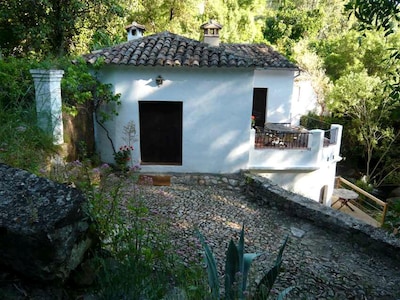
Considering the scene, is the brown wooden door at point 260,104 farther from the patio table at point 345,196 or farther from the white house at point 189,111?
the white house at point 189,111

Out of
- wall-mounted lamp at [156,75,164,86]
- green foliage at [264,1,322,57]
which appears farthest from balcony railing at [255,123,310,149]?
green foliage at [264,1,322,57]

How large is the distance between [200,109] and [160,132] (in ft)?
4.22

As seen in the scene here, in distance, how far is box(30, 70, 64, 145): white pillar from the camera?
5.60 meters

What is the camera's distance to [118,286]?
2.04m

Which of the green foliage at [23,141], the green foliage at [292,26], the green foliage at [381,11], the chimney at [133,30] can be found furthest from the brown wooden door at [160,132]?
the green foliage at [292,26]

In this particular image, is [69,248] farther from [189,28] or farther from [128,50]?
[189,28]

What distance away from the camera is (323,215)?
19.6 feet

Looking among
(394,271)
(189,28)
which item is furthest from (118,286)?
(189,28)

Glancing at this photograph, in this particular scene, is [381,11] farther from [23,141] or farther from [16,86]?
[16,86]

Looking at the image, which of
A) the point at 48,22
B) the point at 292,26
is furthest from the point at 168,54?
the point at 292,26

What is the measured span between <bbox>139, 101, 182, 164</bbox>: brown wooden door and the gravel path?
3.94 feet

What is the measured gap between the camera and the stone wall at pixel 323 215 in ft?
16.8

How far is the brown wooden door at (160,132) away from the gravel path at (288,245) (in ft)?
3.94

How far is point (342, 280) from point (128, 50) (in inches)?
270
